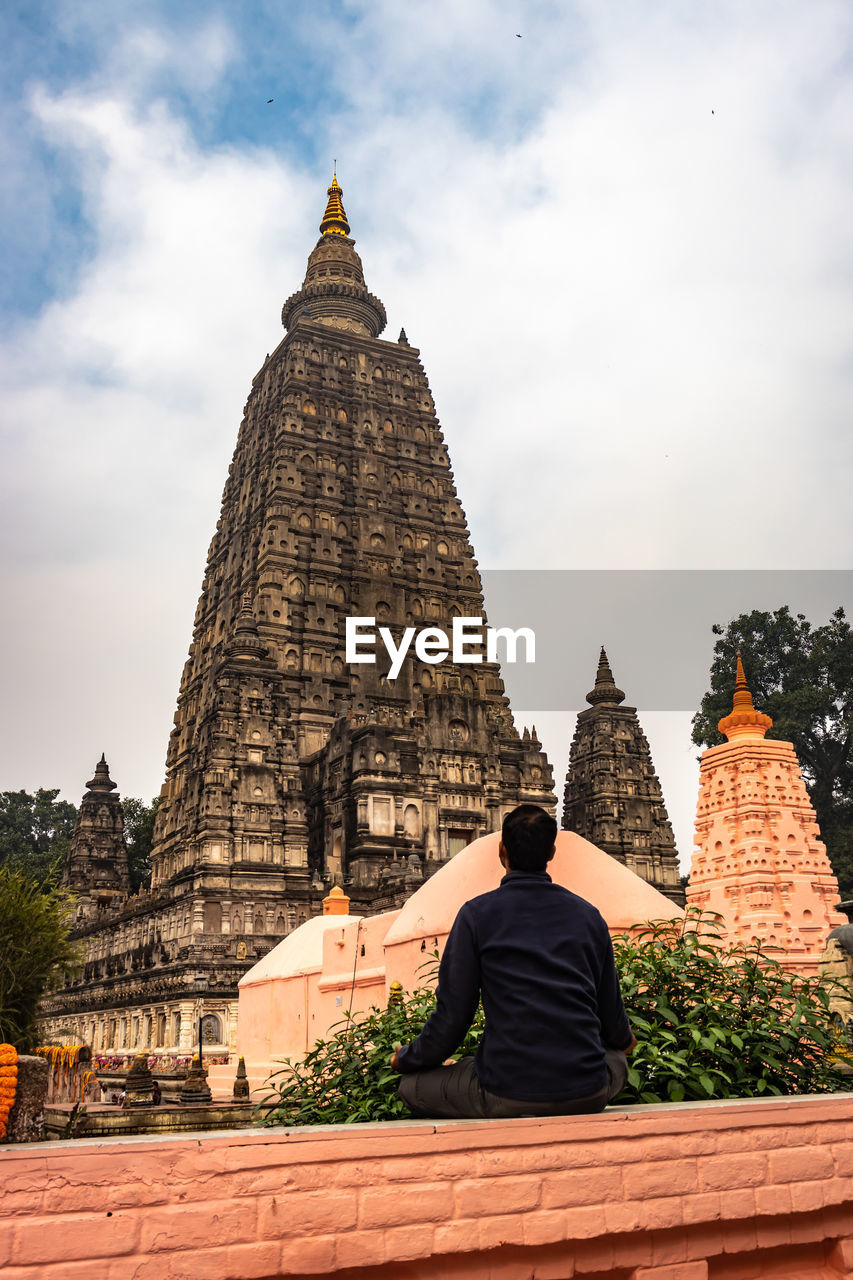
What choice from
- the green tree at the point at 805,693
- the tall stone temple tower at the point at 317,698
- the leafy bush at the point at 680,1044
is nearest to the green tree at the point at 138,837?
the tall stone temple tower at the point at 317,698

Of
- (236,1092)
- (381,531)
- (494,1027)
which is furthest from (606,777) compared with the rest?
(494,1027)

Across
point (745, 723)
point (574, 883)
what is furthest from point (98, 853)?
point (574, 883)

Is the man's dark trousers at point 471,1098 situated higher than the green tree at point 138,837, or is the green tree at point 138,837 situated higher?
the green tree at point 138,837

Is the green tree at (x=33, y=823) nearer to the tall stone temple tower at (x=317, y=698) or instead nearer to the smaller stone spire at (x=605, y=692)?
the tall stone temple tower at (x=317, y=698)

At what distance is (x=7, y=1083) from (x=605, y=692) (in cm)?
5435

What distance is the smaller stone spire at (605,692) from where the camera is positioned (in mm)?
56781

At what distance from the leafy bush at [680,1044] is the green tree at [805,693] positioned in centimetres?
4350

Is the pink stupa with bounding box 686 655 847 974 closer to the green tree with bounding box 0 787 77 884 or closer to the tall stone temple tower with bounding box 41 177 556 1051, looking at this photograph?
the tall stone temple tower with bounding box 41 177 556 1051

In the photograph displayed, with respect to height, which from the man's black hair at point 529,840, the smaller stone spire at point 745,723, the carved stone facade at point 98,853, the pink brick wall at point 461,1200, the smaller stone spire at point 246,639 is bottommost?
the pink brick wall at point 461,1200

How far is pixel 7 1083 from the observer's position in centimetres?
367

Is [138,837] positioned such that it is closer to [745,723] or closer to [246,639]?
[246,639]

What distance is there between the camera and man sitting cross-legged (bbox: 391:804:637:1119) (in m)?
3.99

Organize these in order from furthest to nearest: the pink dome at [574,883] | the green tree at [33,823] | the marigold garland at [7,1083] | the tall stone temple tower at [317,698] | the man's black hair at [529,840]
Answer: the green tree at [33,823] < the tall stone temple tower at [317,698] < the pink dome at [574,883] < the man's black hair at [529,840] < the marigold garland at [7,1083]

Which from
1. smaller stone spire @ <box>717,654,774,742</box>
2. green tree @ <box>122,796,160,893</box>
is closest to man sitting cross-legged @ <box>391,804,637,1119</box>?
smaller stone spire @ <box>717,654,774,742</box>
